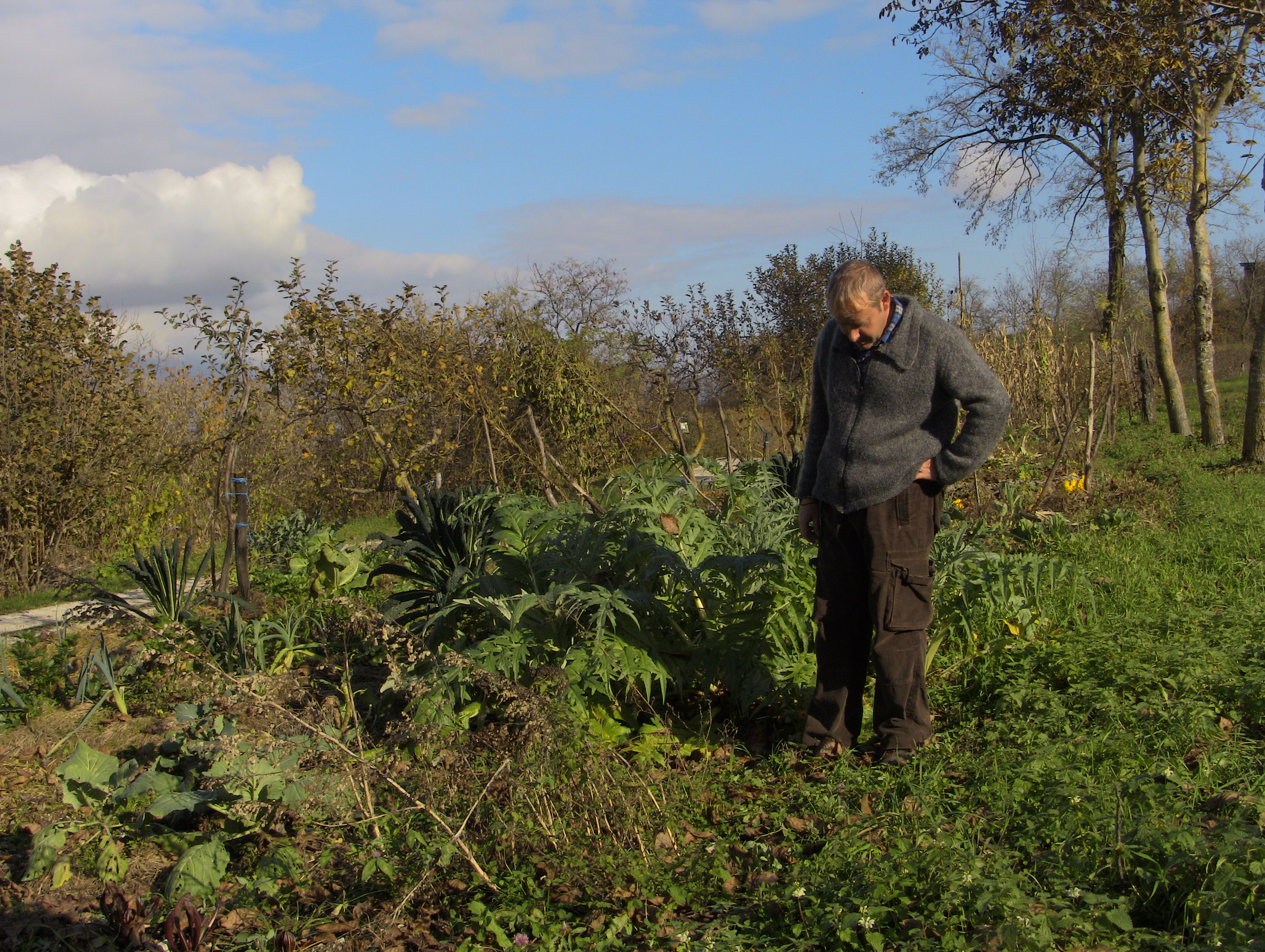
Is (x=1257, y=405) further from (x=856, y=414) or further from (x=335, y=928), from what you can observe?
(x=335, y=928)

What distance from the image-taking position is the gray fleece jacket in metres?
3.24

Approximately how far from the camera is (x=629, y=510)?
4.14 meters

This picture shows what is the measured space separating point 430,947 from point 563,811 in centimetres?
56

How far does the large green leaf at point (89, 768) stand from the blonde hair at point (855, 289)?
322 centimetres

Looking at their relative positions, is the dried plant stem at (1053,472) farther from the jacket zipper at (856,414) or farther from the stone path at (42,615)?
the stone path at (42,615)

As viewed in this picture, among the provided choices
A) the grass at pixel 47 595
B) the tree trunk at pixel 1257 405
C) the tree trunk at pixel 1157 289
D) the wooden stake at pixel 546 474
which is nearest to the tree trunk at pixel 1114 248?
the tree trunk at pixel 1157 289

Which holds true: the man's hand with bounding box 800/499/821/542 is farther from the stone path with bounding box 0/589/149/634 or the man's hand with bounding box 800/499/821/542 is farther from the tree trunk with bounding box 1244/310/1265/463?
the tree trunk with bounding box 1244/310/1265/463

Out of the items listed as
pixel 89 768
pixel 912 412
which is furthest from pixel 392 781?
pixel 912 412

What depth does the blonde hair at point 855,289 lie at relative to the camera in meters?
3.17

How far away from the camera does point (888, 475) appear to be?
10.8 ft

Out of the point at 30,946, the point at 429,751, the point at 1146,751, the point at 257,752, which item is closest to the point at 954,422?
the point at 1146,751

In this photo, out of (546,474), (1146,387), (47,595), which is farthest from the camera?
(1146,387)

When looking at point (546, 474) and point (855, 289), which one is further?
point (546, 474)

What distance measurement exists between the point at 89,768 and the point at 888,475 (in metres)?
3.19
